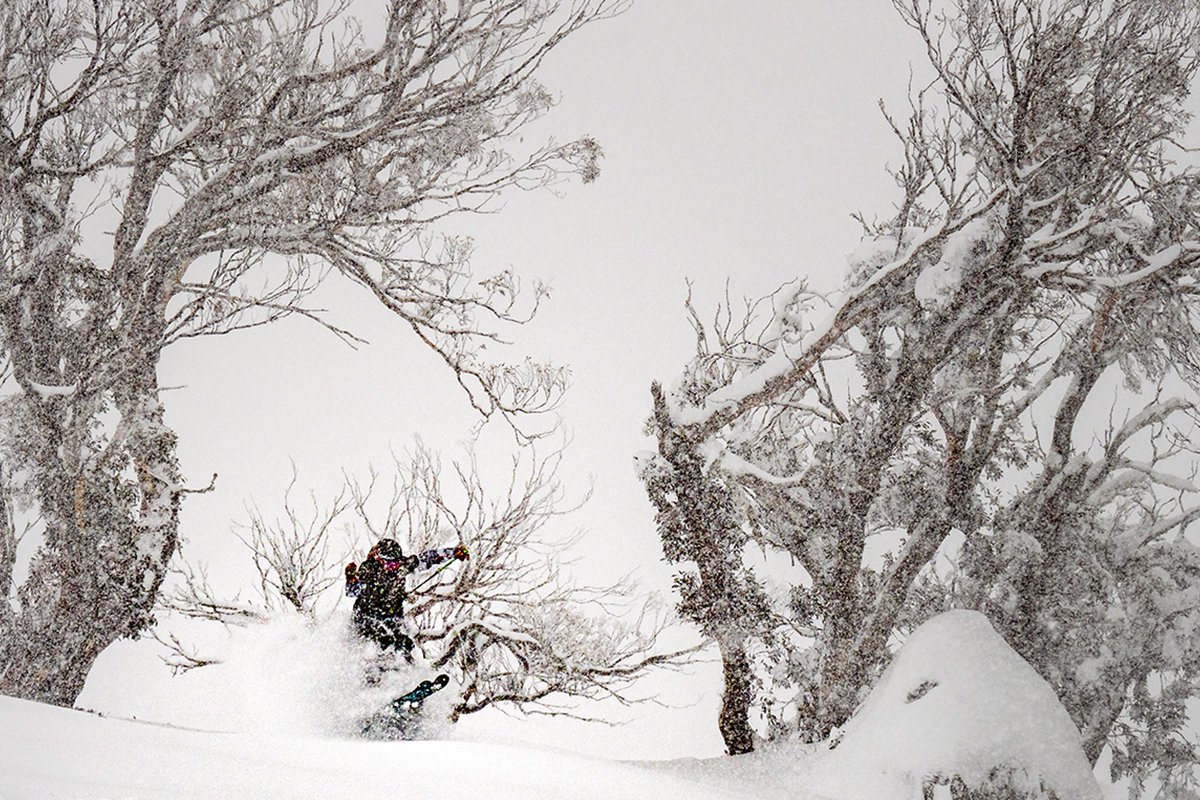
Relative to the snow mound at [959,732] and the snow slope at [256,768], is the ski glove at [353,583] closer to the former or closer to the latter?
the snow slope at [256,768]

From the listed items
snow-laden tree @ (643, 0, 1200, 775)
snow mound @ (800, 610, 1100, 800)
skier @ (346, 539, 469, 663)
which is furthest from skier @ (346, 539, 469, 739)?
snow mound @ (800, 610, 1100, 800)

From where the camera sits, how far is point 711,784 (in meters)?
6.29

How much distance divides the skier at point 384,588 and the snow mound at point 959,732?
3.85 m

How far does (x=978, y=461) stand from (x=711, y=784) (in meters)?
5.79

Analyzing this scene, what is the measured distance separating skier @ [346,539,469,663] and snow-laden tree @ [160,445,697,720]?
1430 mm

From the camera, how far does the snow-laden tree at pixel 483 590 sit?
9.92 m

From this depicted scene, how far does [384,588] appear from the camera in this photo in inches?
296

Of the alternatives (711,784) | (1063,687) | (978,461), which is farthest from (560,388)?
(1063,687)

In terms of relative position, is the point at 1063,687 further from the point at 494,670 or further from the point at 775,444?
the point at 494,670

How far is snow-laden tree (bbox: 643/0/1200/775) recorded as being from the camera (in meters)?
8.24

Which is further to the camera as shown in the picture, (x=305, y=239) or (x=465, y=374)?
(x=465, y=374)

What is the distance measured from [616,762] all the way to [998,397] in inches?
262

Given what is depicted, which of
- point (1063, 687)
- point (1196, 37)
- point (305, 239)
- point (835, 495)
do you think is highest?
point (1196, 37)

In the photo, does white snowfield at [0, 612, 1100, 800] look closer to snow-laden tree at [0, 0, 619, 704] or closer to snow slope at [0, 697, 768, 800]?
snow slope at [0, 697, 768, 800]
